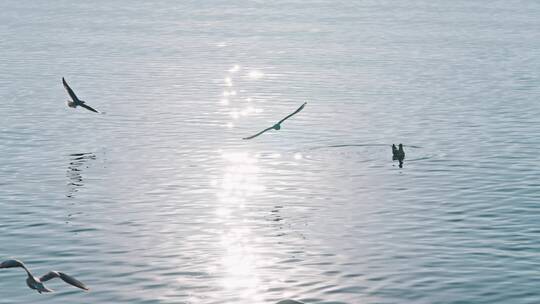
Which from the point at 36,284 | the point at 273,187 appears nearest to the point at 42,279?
the point at 36,284

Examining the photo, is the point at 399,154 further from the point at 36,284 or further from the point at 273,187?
the point at 36,284

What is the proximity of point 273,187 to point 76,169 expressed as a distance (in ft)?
53.2

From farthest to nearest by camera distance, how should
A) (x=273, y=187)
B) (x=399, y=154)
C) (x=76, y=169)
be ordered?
(x=399, y=154) → (x=76, y=169) → (x=273, y=187)

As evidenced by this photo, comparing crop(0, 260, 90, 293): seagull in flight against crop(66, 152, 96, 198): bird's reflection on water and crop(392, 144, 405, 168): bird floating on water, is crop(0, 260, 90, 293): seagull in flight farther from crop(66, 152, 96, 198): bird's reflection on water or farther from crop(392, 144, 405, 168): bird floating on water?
crop(392, 144, 405, 168): bird floating on water

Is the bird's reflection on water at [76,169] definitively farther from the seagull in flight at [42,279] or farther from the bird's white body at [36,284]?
Answer: the seagull in flight at [42,279]

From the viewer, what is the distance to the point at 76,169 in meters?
80.9

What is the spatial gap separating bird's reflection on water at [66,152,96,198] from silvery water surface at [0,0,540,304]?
1.15 feet

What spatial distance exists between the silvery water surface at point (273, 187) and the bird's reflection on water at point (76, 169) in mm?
351

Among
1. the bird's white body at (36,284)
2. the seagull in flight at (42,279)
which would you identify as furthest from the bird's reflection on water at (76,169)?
the seagull in flight at (42,279)

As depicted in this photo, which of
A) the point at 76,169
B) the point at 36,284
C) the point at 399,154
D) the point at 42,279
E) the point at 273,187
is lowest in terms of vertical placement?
the point at 76,169

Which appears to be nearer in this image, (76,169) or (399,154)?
(76,169)

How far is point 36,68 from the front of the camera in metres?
150

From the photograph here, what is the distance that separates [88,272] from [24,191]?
21.3 metres

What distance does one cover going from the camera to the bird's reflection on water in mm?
74562
